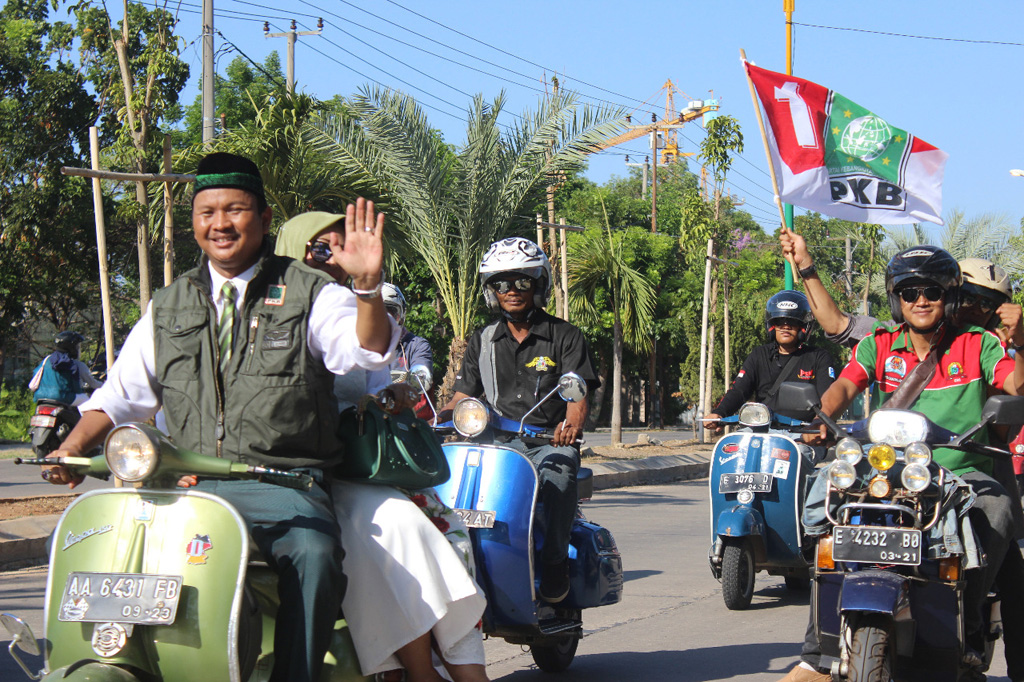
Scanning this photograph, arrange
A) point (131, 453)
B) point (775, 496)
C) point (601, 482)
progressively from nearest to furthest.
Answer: point (131, 453) < point (775, 496) < point (601, 482)

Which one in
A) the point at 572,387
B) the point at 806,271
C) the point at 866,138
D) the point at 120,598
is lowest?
the point at 120,598

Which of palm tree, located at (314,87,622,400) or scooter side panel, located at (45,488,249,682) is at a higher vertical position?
palm tree, located at (314,87,622,400)

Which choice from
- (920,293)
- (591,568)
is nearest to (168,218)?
(591,568)

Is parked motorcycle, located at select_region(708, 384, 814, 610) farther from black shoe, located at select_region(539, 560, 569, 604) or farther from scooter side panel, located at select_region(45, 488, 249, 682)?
scooter side panel, located at select_region(45, 488, 249, 682)

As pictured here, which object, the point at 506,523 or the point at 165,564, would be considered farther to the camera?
the point at 506,523

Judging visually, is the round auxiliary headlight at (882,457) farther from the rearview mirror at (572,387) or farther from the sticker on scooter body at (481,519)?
the sticker on scooter body at (481,519)

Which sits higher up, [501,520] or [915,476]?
[915,476]

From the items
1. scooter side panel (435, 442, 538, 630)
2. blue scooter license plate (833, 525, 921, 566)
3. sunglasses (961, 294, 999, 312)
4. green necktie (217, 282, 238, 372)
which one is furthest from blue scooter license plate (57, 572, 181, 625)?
sunglasses (961, 294, 999, 312)

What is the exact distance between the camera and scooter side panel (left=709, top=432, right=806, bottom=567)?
768cm

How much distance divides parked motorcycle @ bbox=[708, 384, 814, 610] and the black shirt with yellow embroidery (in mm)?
1964

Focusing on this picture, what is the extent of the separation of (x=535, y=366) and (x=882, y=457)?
1.98 metres

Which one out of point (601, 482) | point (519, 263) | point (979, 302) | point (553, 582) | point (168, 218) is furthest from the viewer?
point (601, 482)

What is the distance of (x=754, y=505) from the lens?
25.4 ft

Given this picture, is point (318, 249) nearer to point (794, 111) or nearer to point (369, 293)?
point (369, 293)
